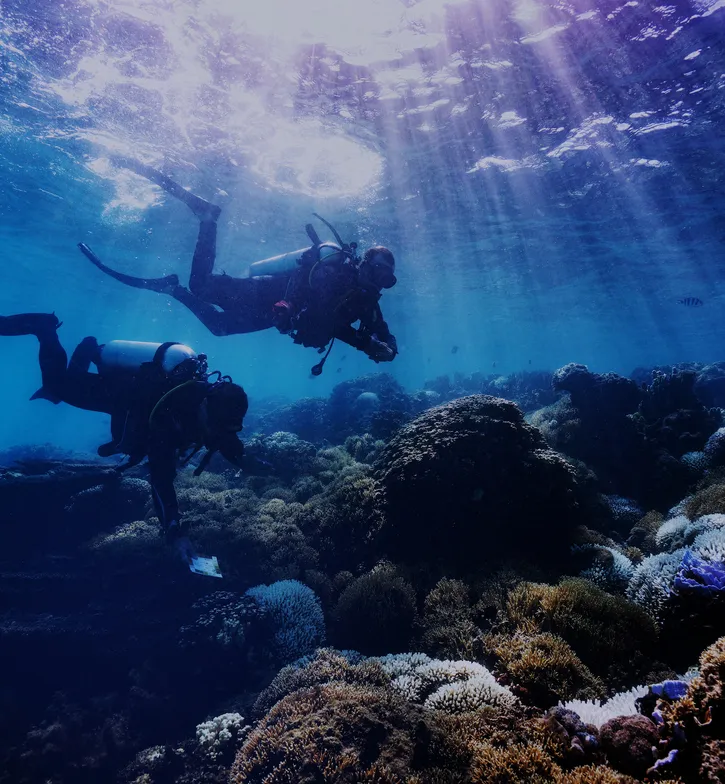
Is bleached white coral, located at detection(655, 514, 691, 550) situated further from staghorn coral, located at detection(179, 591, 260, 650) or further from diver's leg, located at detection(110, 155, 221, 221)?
diver's leg, located at detection(110, 155, 221, 221)

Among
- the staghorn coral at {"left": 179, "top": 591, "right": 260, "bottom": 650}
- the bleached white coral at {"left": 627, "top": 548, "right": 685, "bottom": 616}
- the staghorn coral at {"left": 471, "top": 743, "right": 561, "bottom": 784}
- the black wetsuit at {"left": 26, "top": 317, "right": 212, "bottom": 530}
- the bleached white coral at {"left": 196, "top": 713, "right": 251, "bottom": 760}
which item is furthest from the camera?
the staghorn coral at {"left": 179, "top": 591, "right": 260, "bottom": 650}

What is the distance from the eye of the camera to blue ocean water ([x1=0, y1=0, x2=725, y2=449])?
1008cm

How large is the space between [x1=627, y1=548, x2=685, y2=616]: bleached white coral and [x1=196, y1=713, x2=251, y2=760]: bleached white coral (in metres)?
4.73

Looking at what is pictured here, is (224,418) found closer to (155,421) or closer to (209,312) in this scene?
(155,421)

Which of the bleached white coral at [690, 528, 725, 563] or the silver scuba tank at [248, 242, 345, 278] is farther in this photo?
the silver scuba tank at [248, 242, 345, 278]

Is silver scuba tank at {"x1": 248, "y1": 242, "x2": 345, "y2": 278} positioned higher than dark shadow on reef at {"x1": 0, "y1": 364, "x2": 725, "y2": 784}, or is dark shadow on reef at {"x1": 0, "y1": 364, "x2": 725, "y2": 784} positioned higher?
silver scuba tank at {"x1": 248, "y1": 242, "x2": 345, "y2": 278}

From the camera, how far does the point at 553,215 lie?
20594 mm

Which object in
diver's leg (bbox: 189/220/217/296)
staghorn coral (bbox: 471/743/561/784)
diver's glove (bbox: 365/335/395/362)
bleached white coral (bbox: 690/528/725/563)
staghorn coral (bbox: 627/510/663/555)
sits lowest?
staghorn coral (bbox: 471/743/561/784)

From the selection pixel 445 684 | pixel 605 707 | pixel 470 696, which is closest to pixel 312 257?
pixel 445 684

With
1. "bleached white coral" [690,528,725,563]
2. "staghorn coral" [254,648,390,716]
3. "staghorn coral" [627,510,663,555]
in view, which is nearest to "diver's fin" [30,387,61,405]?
"staghorn coral" [254,648,390,716]

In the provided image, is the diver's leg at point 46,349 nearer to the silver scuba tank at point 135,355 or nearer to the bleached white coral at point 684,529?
the silver scuba tank at point 135,355

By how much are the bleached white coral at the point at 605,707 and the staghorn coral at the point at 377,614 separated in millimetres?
2515

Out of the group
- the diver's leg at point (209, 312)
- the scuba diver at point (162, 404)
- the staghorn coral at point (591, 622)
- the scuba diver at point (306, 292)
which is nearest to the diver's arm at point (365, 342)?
the scuba diver at point (306, 292)

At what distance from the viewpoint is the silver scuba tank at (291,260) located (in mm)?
6555
